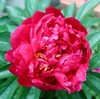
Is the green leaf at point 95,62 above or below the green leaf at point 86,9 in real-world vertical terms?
below

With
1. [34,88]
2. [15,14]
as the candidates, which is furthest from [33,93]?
[15,14]

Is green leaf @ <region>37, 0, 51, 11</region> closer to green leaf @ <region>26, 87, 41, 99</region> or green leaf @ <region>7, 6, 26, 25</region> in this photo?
green leaf @ <region>7, 6, 26, 25</region>

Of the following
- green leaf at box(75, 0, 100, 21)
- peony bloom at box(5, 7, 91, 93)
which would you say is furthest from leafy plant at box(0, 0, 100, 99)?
peony bloom at box(5, 7, 91, 93)

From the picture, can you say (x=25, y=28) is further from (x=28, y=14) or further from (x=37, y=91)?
(x=28, y=14)

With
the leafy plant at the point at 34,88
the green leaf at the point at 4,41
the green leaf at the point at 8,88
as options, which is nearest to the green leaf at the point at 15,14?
the leafy plant at the point at 34,88

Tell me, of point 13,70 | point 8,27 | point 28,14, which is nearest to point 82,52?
point 13,70

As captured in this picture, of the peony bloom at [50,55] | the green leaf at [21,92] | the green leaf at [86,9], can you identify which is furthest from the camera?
the green leaf at [86,9]

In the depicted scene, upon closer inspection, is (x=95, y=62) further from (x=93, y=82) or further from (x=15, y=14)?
(x=15, y=14)

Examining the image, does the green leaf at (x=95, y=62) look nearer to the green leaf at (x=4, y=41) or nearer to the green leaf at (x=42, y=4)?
the green leaf at (x=4, y=41)
